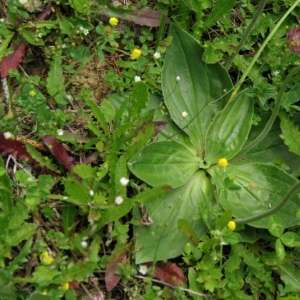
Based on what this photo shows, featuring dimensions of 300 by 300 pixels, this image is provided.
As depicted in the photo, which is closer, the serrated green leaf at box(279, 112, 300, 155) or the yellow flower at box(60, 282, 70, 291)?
the yellow flower at box(60, 282, 70, 291)

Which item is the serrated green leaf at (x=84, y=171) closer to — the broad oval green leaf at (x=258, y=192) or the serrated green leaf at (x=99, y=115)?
the serrated green leaf at (x=99, y=115)

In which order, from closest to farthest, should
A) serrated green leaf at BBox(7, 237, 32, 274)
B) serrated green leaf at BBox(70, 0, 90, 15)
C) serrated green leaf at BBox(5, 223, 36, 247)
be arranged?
serrated green leaf at BBox(7, 237, 32, 274) → serrated green leaf at BBox(5, 223, 36, 247) → serrated green leaf at BBox(70, 0, 90, 15)

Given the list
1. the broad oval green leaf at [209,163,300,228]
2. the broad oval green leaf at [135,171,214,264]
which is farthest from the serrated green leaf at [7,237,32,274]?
the broad oval green leaf at [209,163,300,228]

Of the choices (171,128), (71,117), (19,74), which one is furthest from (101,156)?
(19,74)

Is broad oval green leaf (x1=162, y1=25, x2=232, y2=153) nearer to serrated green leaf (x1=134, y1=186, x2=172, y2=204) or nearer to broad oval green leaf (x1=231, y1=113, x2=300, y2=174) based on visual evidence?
broad oval green leaf (x1=231, y1=113, x2=300, y2=174)

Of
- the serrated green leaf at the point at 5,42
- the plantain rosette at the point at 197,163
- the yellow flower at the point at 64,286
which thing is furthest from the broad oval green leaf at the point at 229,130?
the serrated green leaf at the point at 5,42

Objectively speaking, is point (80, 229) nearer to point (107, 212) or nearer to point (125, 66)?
point (107, 212)

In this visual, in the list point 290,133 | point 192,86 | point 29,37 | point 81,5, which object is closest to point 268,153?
point 290,133

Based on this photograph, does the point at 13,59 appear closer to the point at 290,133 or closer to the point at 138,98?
the point at 138,98
